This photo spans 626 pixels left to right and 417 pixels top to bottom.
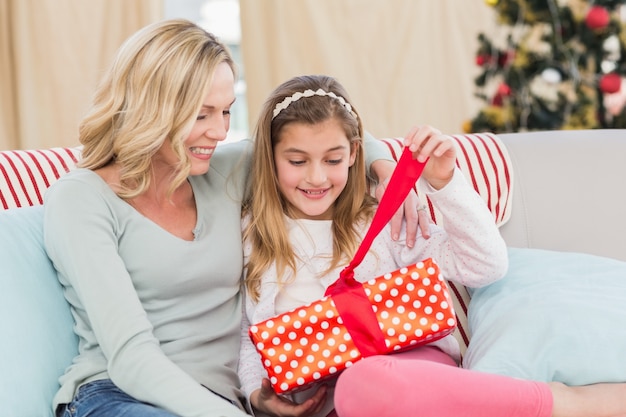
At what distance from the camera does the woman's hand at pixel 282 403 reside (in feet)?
5.01

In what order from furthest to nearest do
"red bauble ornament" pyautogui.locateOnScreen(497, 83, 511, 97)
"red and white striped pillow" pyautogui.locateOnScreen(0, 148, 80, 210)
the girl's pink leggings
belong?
"red bauble ornament" pyautogui.locateOnScreen(497, 83, 511, 97) < "red and white striped pillow" pyautogui.locateOnScreen(0, 148, 80, 210) < the girl's pink leggings

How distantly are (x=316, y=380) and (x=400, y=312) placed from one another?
8.0 inches

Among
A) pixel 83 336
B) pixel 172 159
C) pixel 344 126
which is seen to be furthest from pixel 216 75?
pixel 83 336

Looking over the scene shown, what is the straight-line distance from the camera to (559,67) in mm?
3404

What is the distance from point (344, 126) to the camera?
5.67 ft

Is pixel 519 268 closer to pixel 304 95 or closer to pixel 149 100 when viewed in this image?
pixel 304 95

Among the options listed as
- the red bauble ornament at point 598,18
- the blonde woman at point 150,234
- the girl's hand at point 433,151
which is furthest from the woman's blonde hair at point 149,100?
the red bauble ornament at point 598,18

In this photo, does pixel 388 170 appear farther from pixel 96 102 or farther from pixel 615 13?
pixel 615 13

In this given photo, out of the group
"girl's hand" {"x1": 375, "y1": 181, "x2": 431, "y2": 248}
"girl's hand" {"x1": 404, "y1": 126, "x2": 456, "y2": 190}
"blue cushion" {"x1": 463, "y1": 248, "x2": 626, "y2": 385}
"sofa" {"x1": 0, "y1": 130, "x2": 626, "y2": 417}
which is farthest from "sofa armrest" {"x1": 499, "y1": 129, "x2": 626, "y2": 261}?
"girl's hand" {"x1": 404, "y1": 126, "x2": 456, "y2": 190}

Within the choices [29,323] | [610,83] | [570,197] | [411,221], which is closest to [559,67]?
[610,83]

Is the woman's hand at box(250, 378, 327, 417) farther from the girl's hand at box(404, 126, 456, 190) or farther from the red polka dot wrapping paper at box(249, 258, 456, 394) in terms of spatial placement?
the girl's hand at box(404, 126, 456, 190)

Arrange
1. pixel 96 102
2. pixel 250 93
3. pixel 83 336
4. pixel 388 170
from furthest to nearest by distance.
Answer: pixel 250 93
pixel 388 170
pixel 96 102
pixel 83 336

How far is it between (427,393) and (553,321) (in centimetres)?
40

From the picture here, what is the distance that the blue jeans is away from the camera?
135 cm
